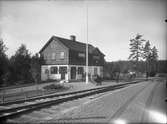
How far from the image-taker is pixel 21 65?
81.3 feet

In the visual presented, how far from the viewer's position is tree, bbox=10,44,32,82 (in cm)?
2302

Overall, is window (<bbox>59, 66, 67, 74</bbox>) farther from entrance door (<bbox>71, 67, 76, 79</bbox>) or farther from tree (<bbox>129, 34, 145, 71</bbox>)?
tree (<bbox>129, 34, 145, 71</bbox>)

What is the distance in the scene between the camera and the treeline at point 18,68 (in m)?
19.5

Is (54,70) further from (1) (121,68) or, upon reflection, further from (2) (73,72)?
(1) (121,68)

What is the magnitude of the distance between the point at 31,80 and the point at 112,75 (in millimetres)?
19057

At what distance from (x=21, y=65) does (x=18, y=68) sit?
862 mm

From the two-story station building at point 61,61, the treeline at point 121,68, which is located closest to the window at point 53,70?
the two-story station building at point 61,61

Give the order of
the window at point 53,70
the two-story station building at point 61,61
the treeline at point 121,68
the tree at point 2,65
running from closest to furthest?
the tree at point 2,65, the two-story station building at point 61,61, the window at point 53,70, the treeline at point 121,68

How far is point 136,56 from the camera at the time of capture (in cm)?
5431

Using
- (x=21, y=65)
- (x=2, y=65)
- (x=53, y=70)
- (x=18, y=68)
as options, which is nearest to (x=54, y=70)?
(x=53, y=70)

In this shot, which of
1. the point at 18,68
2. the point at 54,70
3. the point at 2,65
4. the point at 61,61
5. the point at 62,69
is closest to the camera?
the point at 2,65

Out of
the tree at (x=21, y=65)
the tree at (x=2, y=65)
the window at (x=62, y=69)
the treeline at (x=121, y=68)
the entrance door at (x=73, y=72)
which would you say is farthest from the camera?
the treeline at (x=121, y=68)

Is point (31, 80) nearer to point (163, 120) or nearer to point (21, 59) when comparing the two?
point (21, 59)

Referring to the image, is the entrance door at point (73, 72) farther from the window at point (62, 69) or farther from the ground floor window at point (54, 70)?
the ground floor window at point (54, 70)
